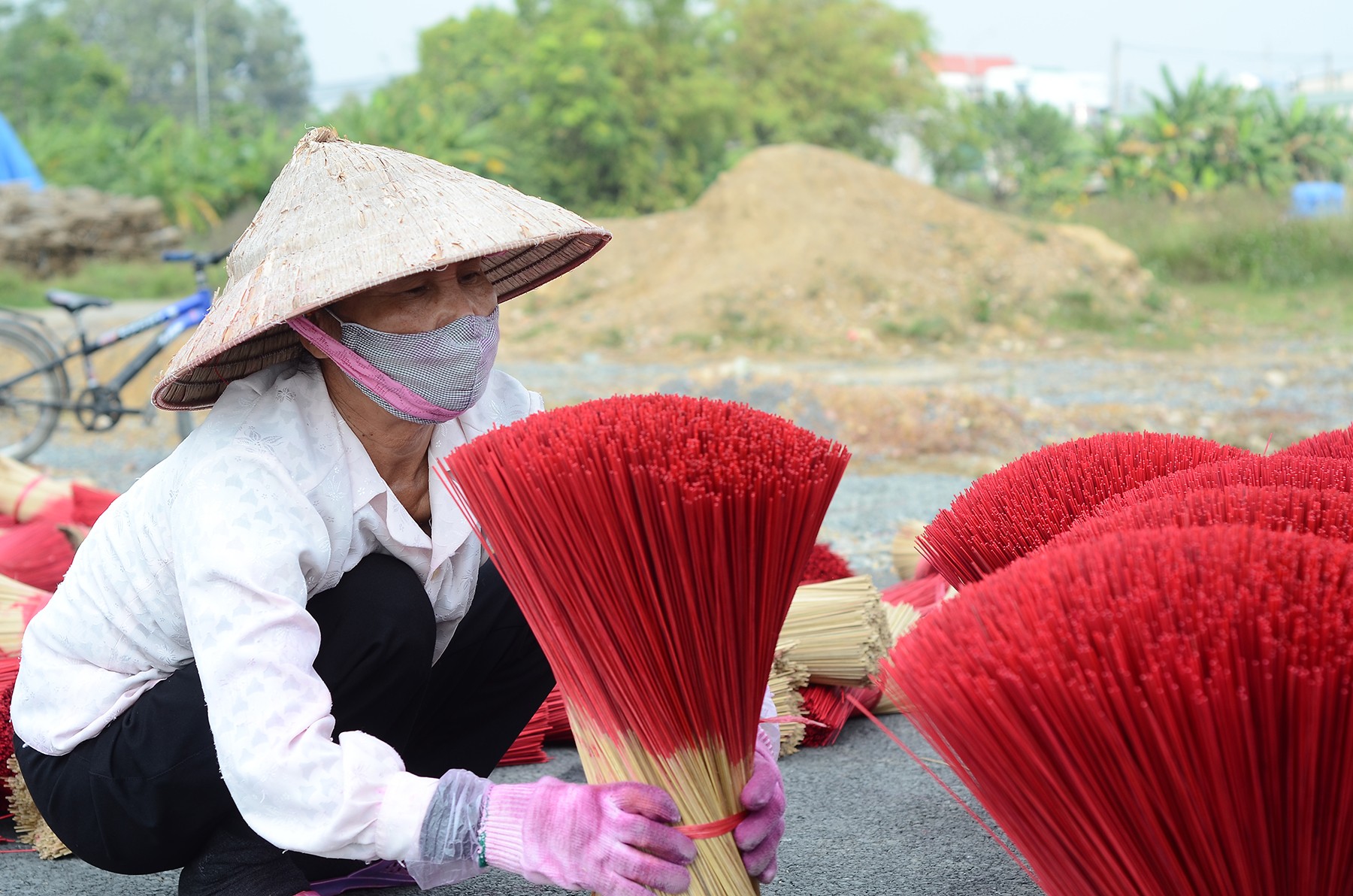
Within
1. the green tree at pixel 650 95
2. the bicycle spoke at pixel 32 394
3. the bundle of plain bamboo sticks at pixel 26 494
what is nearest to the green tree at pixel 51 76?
the green tree at pixel 650 95

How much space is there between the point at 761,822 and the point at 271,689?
592 mm

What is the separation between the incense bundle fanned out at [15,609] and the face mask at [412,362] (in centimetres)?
131

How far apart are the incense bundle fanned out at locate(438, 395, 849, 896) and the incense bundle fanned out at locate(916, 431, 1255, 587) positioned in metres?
0.37

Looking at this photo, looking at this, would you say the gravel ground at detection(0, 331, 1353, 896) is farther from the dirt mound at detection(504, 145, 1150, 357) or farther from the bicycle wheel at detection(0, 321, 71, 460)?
the dirt mound at detection(504, 145, 1150, 357)

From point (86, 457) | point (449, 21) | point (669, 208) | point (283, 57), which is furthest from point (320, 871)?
point (283, 57)

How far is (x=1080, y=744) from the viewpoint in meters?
0.96

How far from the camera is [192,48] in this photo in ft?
154

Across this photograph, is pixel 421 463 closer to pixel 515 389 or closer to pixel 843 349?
pixel 515 389

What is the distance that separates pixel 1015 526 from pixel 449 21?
37.5 meters

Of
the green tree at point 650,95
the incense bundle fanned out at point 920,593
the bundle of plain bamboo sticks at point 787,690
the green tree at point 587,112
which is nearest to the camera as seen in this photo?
the bundle of plain bamboo sticks at point 787,690

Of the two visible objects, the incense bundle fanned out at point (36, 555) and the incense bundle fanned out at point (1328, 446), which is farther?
the incense bundle fanned out at point (36, 555)

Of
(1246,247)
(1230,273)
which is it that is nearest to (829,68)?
(1246,247)

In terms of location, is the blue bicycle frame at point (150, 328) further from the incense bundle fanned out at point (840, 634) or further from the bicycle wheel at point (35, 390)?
the incense bundle fanned out at point (840, 634)

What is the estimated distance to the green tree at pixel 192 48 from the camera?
4638 centimetres
